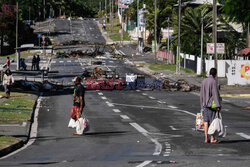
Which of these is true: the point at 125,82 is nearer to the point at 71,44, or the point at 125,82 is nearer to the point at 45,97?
the point at 45,97

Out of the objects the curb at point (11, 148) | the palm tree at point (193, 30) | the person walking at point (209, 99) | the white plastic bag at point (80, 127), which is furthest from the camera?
the palm tree at point (193, 30)

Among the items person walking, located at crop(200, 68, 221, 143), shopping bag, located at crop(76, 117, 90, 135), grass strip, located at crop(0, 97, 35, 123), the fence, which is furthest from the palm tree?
person walking, located at crop(200, 68, 221, 143)

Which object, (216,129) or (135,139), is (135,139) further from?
(216,129)

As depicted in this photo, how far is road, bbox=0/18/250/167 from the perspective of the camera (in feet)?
40.5

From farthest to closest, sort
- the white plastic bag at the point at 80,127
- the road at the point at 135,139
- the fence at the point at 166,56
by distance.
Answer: the fence at the point at 166,56, the white plastic bag at the point at 80,127, the road at the point at 135,139

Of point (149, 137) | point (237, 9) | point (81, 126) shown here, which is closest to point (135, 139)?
point (149, 137)

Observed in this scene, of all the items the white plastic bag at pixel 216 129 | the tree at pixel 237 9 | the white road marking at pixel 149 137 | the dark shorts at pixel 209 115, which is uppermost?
the tree at pixel 237 9

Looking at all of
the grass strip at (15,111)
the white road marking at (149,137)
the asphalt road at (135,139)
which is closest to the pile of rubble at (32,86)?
the grass strip at (15,111)

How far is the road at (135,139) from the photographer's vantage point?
12.3 metres

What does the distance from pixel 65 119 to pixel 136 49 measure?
86575 millimetres

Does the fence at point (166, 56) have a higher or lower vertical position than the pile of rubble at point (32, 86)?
higher

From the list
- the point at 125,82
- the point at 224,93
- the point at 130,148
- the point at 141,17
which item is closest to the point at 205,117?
the point at 130,148

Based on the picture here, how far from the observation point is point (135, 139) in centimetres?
1655

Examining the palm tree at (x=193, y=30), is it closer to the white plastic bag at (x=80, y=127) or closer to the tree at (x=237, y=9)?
the tree at (x=237, y=9)
